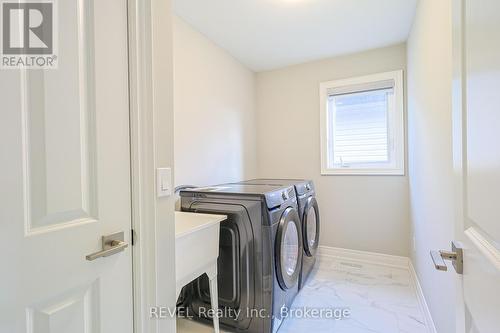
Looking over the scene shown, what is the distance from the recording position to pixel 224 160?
8.66 ft

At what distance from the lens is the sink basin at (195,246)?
3.92 feet

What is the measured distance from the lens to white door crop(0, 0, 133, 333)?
613mm

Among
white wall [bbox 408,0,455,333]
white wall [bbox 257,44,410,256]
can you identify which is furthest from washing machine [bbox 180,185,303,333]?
white wall [bbox 257,44,410,256]

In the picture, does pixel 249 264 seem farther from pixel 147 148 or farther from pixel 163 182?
pixel 147 148

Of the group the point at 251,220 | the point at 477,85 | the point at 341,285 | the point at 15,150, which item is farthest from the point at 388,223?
the point at 15,150

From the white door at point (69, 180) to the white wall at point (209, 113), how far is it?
1165 mm

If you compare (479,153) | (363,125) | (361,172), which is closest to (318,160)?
(361,172)

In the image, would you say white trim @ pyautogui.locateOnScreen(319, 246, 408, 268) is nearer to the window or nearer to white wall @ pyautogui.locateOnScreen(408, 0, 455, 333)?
white wall @ pyautogui.locateOnScreen(408, 0, 455, 333)

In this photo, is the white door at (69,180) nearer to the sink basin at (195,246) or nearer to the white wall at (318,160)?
the sink basin at (195,246)

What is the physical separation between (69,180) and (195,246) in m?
0.73

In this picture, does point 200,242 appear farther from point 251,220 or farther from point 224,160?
point 224,160

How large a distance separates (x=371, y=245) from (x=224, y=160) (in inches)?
74.2

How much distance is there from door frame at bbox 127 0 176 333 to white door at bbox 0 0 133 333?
0.09ft

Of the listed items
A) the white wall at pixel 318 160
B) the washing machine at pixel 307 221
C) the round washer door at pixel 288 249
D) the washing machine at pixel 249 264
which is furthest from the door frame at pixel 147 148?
the white wall at pixel 318 160
